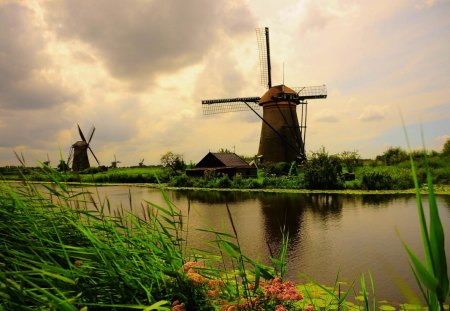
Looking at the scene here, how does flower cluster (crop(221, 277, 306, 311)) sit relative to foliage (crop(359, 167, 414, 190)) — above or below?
below

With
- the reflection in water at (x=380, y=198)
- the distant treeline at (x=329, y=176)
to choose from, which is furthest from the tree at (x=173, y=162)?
the reflection in water at (x=380, y=198)

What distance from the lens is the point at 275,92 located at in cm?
3462

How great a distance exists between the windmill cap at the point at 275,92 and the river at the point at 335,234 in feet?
57.1

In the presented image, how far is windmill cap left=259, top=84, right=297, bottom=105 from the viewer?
113 ft

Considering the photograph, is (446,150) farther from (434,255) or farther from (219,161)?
(434,255)

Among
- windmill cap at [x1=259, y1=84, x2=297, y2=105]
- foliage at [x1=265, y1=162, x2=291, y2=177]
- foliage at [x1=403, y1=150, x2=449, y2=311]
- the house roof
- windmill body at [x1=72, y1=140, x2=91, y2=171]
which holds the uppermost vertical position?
windmill cap at [x1=259, y1=84, x2=297, y2=105]

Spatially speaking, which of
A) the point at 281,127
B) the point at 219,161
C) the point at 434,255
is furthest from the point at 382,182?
the point at 434,255

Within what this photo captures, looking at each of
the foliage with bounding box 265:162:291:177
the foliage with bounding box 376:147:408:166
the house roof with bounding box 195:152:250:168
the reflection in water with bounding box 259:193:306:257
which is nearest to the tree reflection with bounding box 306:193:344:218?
the reflection in water with bounding box 259:193:306:257

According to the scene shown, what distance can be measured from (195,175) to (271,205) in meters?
19.2

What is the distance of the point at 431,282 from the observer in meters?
0.94

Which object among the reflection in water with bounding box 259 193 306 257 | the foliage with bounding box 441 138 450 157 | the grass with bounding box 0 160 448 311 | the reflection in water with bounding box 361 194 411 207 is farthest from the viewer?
the foliage with bounding box 441 138 450 157

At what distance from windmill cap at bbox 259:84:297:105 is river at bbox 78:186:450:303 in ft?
57.1

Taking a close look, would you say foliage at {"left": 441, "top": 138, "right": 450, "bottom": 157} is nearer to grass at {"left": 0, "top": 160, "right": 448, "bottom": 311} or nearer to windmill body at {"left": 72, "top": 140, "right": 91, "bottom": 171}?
grass at {"left": 0, "top": 160, "right": 448, "bottom": 311}

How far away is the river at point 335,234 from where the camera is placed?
7.25 meters
